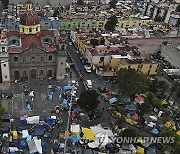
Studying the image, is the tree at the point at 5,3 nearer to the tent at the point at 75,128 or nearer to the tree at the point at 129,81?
the tree at the point at 129,81

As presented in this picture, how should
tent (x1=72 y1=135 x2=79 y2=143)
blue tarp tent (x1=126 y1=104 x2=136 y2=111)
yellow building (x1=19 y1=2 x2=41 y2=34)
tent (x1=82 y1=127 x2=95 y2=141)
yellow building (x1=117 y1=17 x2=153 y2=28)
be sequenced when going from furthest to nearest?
yellow building (x1=117 y1=17 x2=153 y2=28) < yellow building (x1=19 y1=2 x2=41 y2=34) < blue tarp tent (x1=126 y1=104 x2=136 y2=111) < tent (x1=82 y1=127 x2=95 y2=141) < tent (x1=72 y1=135 x2=79 y2=143)

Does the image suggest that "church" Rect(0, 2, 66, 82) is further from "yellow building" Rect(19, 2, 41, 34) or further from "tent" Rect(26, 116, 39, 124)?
"tent" Rect(26, 116, 39, 124)

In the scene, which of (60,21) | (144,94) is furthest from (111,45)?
(60,21)

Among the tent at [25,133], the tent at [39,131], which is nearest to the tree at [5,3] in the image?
the tent at [39,131]

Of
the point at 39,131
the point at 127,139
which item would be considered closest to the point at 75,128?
the point at 39,131

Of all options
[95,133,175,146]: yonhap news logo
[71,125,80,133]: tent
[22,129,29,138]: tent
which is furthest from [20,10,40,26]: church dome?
[95,133,175,146]: yonhap news logo

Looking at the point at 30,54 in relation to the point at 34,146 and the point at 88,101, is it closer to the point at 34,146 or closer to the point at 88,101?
the point at 88,101

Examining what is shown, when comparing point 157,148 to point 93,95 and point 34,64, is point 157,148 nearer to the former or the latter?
point 93,95

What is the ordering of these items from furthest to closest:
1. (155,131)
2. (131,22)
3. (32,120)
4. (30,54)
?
1. (131,22)
2. (30,54)
3. (155,131)
4. (32,120)
